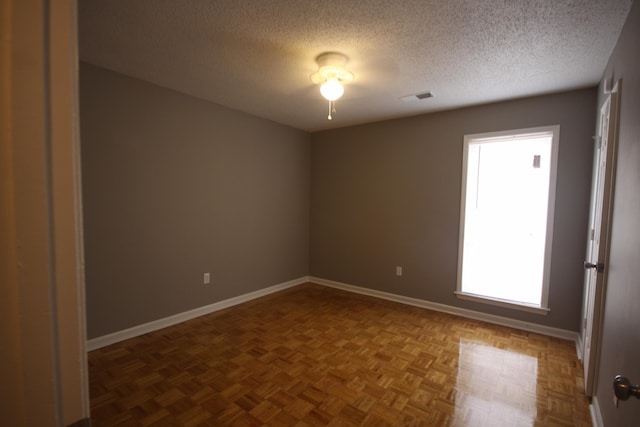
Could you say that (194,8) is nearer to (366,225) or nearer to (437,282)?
(366,225)

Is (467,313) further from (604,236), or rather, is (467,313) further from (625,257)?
(625,257)

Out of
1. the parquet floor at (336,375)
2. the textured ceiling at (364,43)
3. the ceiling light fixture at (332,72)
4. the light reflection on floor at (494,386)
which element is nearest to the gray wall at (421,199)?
the textured ceiling at (364,43)

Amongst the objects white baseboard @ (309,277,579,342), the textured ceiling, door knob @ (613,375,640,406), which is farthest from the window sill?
door knob @ (613,375,640,406)

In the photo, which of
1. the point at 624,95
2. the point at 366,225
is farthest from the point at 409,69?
the point at 366,225

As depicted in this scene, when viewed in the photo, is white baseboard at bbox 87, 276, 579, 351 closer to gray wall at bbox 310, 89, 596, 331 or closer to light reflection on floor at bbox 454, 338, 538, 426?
gray wall at bbox 310, 89, 596, 331

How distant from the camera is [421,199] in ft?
12.4

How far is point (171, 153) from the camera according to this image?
3.04 m

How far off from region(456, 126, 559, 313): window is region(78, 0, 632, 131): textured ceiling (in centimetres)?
67

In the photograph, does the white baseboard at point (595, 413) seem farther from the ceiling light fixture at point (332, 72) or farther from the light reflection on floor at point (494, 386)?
the ceiling light fixture at point (332, 72)

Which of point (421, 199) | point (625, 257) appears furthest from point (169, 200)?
point (625, 257)

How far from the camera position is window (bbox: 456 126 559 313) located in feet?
10.4

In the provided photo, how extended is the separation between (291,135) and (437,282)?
9.58 feet

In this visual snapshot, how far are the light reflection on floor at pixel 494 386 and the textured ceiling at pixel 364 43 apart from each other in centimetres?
246

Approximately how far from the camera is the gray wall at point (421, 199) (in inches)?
113
